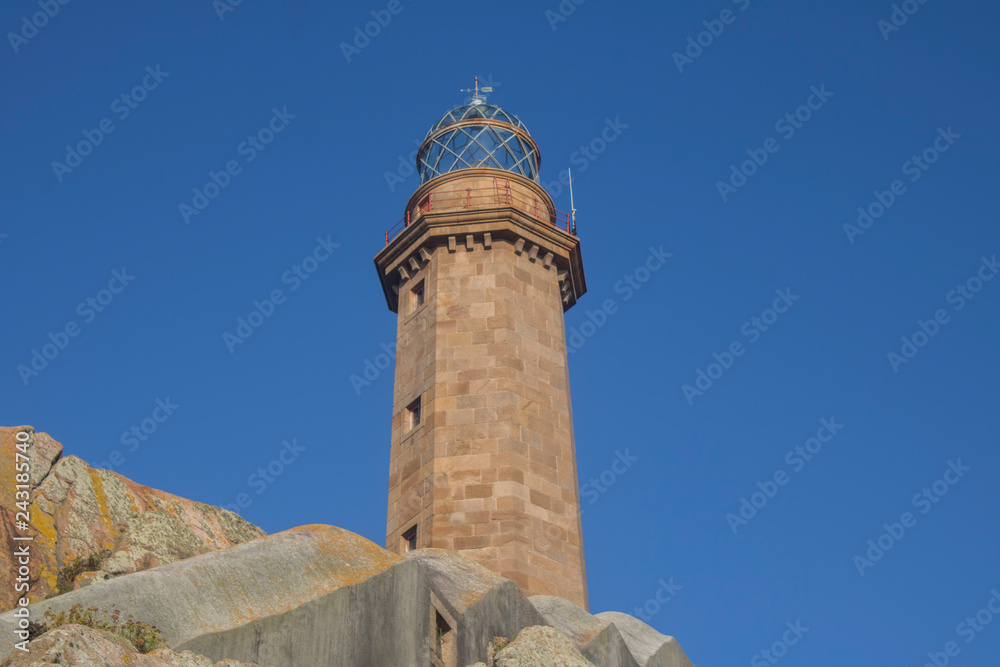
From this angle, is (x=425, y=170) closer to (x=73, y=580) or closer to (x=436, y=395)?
(x=436, y=395)

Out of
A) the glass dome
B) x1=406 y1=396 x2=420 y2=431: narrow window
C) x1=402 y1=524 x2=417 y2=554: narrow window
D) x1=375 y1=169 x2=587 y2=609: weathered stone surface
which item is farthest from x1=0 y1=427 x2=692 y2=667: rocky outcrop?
the glass dome

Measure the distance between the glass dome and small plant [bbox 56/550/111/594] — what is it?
15329mm

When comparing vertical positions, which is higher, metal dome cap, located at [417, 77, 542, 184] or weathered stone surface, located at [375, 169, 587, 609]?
metal dome cap, located at [417, 77, 542, 184]

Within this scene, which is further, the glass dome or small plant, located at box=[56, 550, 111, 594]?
the glass dome

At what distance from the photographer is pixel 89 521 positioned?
762 inches

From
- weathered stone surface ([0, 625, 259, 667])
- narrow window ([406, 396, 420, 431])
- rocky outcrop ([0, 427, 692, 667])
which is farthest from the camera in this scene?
narrow window ([406, 396, 420, 431])

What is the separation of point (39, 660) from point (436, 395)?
49.8 feet

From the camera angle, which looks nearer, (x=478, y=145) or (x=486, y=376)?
(x=486, y=376)

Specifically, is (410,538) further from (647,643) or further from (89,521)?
(89,521)

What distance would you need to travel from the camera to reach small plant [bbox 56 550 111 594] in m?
17.2

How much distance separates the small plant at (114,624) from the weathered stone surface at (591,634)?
7.57 m

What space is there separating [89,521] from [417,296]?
34.8ft

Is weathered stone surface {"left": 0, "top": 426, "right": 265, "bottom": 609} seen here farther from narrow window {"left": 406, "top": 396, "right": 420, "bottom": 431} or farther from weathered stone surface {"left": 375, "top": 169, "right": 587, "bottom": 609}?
narrow window {"left": 406, "top": 396, "right": 420, "bottom": 431}

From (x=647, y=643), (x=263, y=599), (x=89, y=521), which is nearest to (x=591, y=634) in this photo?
(x=647, y=643)
